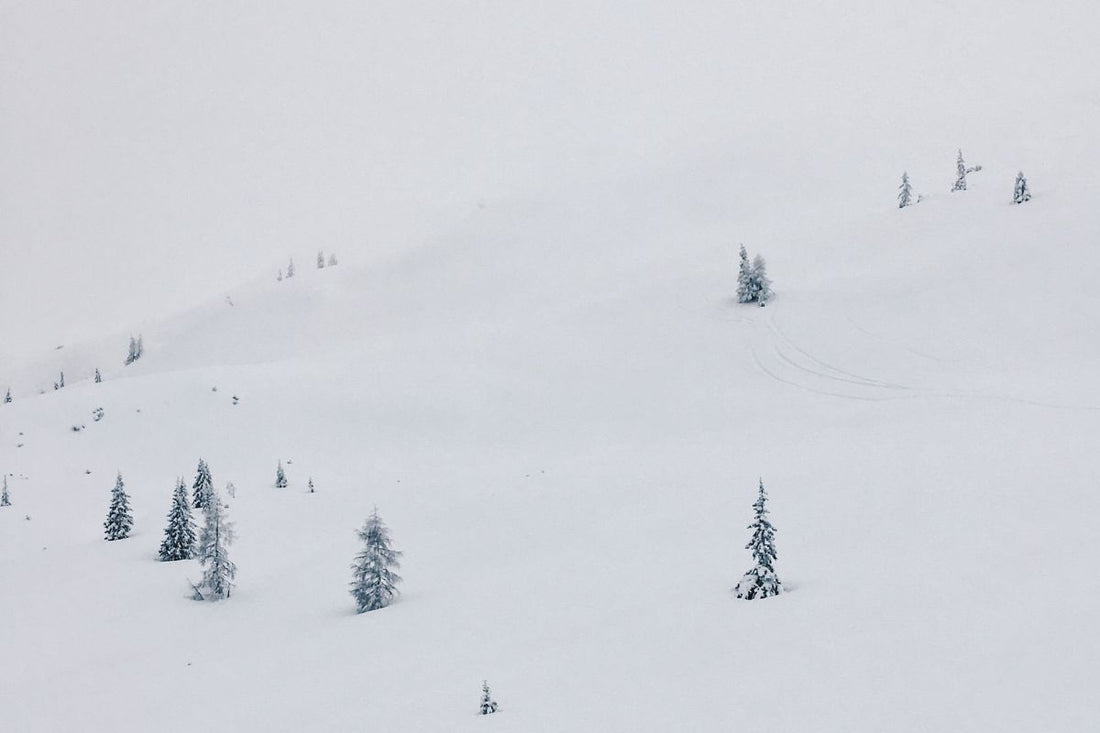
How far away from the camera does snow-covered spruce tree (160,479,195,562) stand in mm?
28797

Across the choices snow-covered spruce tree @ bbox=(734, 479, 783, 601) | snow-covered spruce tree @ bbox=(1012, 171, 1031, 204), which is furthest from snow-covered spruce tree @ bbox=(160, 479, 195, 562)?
snow-covered spruce tree @ bbox=(1012, 171, 1031, 204)

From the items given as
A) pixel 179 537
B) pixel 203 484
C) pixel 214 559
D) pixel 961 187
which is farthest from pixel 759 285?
pixel 214 559

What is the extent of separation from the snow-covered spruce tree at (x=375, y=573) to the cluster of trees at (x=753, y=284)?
3898 cm

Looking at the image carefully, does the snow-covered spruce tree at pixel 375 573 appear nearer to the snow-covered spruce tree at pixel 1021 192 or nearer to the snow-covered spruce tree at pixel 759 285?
the snow-covered spruce tree at pixel 759 285

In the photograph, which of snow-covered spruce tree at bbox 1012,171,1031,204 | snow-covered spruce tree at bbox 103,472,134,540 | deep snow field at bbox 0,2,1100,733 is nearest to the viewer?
deep snow field at bbox 0,2,1100,733

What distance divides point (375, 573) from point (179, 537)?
35.1 ft

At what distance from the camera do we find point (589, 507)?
30.2 meters

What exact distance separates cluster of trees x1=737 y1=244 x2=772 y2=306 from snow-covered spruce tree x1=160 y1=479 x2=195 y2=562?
40401 mm

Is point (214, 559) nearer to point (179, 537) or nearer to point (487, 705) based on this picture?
point (179, 537)

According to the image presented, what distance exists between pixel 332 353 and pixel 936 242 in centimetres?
4726

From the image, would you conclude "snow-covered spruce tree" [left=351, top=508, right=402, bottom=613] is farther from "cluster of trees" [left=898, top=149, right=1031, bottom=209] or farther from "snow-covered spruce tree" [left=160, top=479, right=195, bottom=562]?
"cluster of trees" [left=898, top=149, right=1031, bottom=209]

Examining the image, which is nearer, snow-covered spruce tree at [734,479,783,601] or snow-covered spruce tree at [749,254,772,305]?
snow-covered spruce tree at [734,479,783,601]

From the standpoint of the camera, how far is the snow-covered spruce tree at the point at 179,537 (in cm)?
2880

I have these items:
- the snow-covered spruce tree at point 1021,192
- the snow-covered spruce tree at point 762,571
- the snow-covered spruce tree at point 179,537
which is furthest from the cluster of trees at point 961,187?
the snow-covered spruce tree at point 179,537
